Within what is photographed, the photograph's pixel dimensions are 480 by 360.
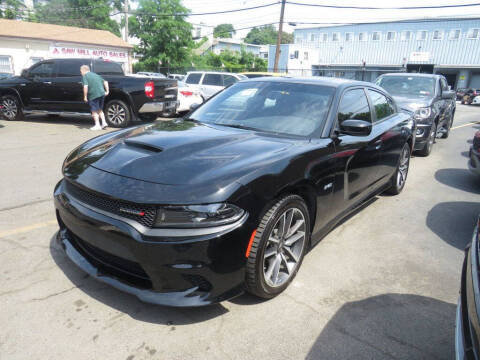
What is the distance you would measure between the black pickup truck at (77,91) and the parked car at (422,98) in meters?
6.12

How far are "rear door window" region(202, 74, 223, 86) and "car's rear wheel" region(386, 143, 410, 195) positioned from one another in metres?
10.2

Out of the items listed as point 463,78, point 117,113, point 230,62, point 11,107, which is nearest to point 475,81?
point 463,78

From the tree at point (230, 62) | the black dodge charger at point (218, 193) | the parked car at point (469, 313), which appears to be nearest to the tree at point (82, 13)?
the tree at point (230, 62)

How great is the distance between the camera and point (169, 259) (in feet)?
7.00

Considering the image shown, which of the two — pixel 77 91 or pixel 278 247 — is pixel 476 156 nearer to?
pixel 278 247

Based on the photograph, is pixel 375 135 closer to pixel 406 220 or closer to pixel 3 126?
pixel 406 220

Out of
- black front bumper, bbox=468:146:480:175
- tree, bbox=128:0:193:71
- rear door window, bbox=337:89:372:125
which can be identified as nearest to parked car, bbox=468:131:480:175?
black front bumper, bbox=468:146:480:175

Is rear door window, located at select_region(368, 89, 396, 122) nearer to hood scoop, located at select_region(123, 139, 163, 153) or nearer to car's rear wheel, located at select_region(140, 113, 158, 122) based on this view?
hood scoop, located at select_region(123, 139, 163, 153)

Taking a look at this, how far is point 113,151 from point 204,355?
161 cm

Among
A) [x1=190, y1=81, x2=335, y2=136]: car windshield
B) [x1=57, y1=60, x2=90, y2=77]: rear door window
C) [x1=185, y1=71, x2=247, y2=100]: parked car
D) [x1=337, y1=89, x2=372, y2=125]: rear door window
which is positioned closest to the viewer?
[x1=190, y1=81, x2=335, y2=136]: car windshield

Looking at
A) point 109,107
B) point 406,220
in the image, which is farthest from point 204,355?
point 109,107

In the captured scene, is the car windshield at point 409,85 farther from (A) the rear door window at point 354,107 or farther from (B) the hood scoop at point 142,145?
(B) the hood scoop at point 142,145

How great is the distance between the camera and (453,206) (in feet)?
16.8

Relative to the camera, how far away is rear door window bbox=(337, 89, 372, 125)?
356 centimetres
